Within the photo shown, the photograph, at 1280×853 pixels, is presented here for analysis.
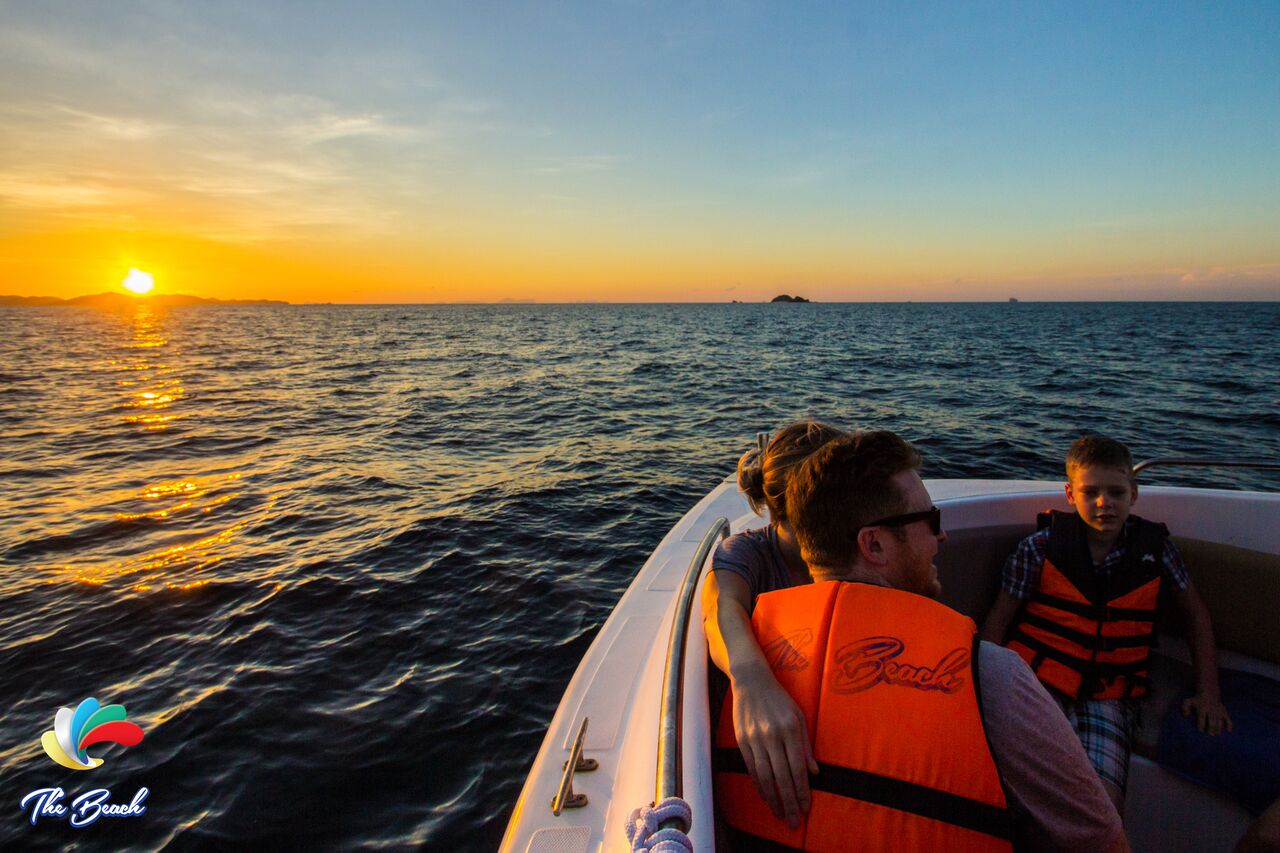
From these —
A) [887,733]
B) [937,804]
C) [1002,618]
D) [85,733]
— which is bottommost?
[85,733]

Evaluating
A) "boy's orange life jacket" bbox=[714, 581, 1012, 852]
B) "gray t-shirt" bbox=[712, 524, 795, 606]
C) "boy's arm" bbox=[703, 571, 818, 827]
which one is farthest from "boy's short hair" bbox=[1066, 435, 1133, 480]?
"boy's arm" bbox=[703, 571, 818, 827]

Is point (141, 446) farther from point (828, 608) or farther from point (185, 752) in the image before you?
point (828, 608)

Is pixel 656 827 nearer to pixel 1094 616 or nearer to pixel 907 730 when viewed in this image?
pixel 907 730

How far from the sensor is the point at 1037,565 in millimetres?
3041

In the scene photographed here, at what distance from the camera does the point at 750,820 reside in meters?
1.33

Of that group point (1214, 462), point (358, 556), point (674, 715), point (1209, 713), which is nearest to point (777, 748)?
point (674, 715)

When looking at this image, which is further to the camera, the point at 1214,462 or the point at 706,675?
the point at 1214,462

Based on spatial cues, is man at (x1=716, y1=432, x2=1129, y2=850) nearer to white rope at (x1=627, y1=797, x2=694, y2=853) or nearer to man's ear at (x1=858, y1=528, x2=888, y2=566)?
man's ear at (x1=858, y1=528, x2=888, y2=566)

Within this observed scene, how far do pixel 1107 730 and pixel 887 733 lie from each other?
2.28 m

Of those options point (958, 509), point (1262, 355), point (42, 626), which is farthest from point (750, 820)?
point (1262, 355)

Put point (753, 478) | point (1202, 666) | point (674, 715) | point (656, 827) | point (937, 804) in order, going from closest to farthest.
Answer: point (937, 804) → point (656, 827) → point (674, 715) → point (753, 478) → point (1202, 666)

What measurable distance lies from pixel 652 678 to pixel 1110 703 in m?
2.08

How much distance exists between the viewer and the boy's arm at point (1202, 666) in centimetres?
270

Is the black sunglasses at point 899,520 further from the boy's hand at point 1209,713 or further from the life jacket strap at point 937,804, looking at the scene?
the boy's hand at point 1209,713
